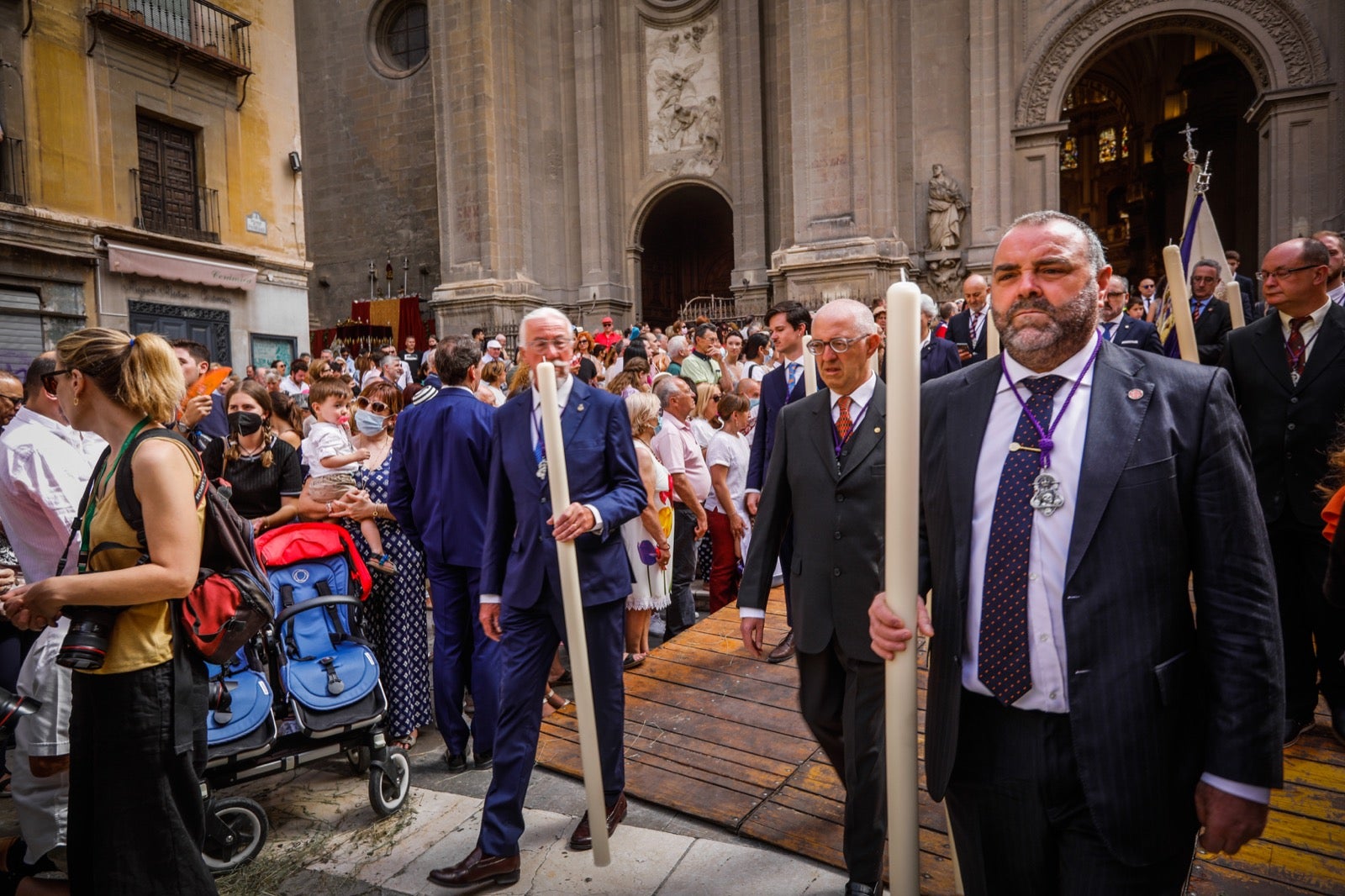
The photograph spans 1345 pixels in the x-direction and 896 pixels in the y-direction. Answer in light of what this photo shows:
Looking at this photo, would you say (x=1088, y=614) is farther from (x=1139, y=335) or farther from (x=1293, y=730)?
(x=1139, y=335)

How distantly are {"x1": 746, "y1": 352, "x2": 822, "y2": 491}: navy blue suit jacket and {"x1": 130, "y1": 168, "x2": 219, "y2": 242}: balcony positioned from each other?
53.0 ft

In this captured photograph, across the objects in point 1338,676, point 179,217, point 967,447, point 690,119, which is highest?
point 690,119

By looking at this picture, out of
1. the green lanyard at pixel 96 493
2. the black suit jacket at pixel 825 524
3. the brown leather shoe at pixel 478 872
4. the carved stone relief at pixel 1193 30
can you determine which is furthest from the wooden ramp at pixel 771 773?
the carved stone relief at pixel 1193 30

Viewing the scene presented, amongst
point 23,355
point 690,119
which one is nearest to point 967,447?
point 23,355

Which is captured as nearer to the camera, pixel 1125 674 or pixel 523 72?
pixel 1125 674

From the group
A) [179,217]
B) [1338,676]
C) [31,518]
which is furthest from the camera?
[179,217]

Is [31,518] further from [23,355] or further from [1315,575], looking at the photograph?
[23,355]

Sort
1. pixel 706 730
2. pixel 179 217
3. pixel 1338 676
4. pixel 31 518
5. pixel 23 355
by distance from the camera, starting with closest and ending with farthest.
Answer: pixel 31 518
pixel 1338 676
pixel 706 730
pixel 23 355
pixel 179 217

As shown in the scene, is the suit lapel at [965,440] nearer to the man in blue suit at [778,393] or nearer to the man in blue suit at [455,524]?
the man in blue suit at [778,393]

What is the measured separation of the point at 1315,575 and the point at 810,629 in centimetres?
261

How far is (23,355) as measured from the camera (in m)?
14.1

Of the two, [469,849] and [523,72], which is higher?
[523,72]

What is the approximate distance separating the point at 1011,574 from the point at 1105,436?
370 mm

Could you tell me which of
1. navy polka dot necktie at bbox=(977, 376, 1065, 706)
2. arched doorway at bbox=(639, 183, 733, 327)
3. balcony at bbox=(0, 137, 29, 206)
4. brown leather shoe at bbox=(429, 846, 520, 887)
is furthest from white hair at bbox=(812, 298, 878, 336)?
arched doorway at bbox=(639, 183, 733, 327)
